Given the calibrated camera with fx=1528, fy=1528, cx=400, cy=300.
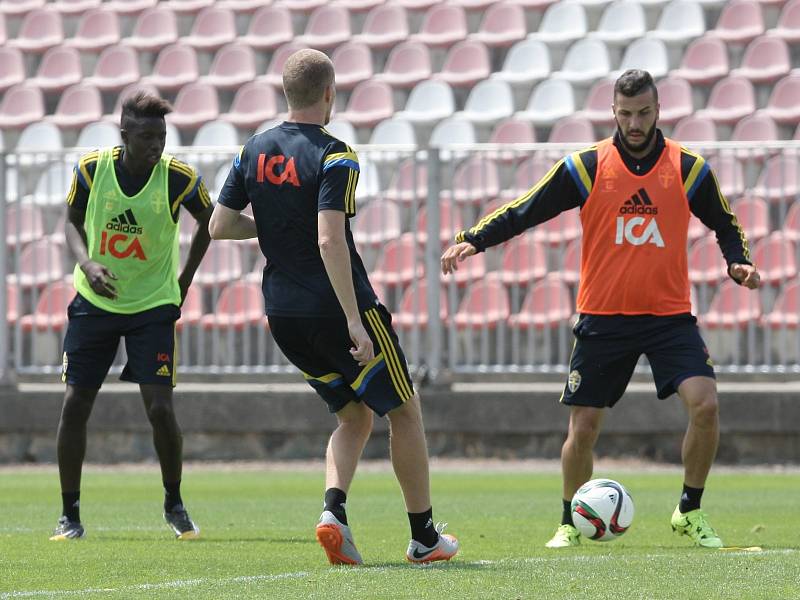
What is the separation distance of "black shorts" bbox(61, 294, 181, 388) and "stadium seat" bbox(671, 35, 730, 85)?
9.01 m

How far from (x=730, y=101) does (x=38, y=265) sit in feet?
21.9

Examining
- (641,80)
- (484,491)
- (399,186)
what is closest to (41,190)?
(399,186)

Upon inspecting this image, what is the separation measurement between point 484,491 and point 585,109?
6237 mm

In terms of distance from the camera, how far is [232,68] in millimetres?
16797

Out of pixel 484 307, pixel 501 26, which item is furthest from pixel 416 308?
pixel 501 26

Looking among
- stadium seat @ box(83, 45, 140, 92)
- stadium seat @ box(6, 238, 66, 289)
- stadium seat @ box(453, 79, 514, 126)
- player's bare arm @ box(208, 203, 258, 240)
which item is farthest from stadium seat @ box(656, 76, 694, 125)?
player's bare arm @ box(208, 203, 258, 240)

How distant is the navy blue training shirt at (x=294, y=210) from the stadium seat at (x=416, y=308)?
696 centimetres

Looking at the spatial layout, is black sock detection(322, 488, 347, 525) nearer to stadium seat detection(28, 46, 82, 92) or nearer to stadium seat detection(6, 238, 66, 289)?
stadium seat detection(6, 238, 66, 289)

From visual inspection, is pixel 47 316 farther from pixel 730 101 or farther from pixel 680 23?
pixel 680 23

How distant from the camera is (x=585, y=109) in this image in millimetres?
15305

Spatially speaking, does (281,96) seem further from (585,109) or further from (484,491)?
(484,491)

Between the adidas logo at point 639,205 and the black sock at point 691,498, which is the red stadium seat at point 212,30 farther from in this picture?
the black sock at point 691,498

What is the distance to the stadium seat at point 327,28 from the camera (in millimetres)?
16656

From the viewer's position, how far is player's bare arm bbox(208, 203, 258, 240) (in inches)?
224
